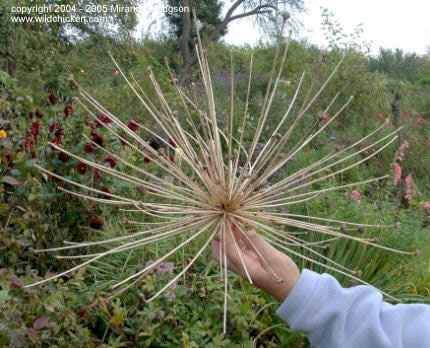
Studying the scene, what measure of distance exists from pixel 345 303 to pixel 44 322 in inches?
43.4

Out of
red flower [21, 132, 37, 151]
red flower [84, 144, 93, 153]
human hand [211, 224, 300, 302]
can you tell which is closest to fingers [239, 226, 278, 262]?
human hand [211, 224, 300, 302]

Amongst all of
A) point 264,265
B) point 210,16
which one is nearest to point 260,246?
point 264,265

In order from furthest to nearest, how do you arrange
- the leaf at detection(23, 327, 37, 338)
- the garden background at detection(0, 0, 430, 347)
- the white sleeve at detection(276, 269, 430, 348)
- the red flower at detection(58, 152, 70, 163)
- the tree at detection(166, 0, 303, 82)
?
the tree at detection(166, 0, 303, 82), the red flower at detection(58, 152, 70, 163), the garden background at detection(0, 0, 430, 347), the leaf at detection(23, 327, 37, 338), the white sleeve at detection(276, 269, 430, 348)

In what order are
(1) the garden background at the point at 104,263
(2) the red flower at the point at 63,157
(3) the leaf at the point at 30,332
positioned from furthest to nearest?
(2) the red flower at the point at 63,157, (1) the garden background at the point at 104,263, (3) the leaf at the point at 30,332

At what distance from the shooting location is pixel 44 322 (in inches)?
57.2

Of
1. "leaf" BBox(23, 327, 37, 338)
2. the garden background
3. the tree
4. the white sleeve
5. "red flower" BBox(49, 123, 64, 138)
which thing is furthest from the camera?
the tree

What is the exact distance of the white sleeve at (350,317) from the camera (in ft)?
3.15

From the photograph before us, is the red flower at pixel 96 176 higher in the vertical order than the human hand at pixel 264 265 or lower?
higher

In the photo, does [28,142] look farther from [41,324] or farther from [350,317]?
[350,317]

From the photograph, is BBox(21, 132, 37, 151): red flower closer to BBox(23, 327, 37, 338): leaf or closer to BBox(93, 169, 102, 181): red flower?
BBox(93, 169, 102, 181): red flower

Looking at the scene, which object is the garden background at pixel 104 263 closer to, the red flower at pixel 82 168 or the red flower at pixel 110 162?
the red flower at pixel 82 168

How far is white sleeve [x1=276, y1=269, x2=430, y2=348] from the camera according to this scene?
0.96 meters

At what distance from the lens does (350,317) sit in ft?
3.34

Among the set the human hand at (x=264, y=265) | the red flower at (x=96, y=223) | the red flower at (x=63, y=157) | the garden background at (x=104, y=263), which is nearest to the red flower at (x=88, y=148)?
the garden background at (x=104, y=263)
